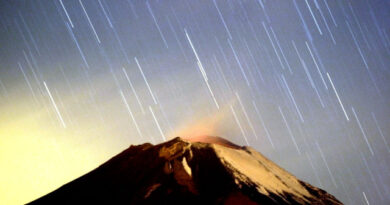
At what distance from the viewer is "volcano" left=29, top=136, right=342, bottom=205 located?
1057 centimetres

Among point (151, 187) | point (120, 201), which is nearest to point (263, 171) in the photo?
point (151, 187)

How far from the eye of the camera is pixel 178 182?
11148mm

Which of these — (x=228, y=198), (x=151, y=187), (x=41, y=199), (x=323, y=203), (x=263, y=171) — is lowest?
(x=323, y=203)

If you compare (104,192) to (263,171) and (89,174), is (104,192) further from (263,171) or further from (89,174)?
(263,171)

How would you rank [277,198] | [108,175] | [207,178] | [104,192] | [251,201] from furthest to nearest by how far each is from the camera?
[108,175] → [104,192] → [207,178] → [277,198] → [251,201]

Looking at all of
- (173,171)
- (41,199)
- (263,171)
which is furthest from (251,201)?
(41,199)

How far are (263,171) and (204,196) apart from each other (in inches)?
201

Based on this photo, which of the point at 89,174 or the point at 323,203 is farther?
the point at 89,174

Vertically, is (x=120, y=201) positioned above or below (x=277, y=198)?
above

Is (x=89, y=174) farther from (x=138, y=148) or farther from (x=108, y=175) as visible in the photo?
(x=138, y=148)

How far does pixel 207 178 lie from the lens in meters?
11.5

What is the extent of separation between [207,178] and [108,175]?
5336 mm

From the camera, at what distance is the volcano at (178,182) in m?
10.6

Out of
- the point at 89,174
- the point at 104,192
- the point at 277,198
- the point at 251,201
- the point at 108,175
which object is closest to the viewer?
the point at 251,201
